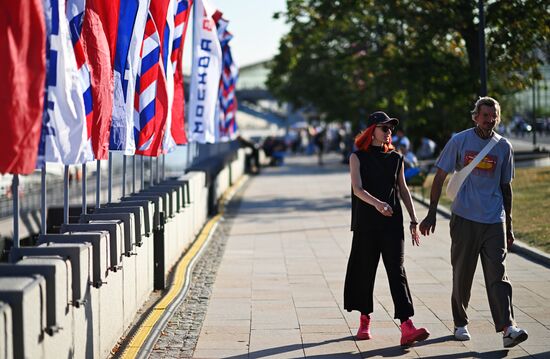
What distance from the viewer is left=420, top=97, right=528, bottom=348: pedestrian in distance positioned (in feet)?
31.1

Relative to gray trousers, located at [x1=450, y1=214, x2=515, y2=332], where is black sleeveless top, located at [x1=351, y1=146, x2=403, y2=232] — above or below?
above

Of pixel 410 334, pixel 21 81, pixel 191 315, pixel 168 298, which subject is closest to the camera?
pixel 21 81

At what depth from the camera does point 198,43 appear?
758 inches

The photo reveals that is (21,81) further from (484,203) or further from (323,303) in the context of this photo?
(323,303)

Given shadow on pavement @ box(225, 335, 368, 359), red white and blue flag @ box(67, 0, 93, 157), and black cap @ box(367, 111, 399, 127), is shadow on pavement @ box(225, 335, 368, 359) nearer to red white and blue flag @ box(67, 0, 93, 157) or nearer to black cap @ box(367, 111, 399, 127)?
black cap @ box(367, 111, 399, 127)

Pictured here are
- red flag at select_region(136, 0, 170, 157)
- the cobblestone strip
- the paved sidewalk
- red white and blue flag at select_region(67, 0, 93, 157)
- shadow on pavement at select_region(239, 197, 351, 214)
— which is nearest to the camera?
red white and blue flag at select_region(67, 0, 93, 157)

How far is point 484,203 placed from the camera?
952 cm

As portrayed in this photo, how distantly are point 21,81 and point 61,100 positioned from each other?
4.99ft

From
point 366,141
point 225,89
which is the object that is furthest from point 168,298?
point 225,89

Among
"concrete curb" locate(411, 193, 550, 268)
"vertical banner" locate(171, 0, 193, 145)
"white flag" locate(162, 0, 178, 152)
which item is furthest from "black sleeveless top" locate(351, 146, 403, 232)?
"concrete curb" locate(411, 193, 550, 268)

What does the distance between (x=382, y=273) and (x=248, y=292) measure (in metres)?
2.28

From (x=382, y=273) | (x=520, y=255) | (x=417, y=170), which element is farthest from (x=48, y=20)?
(x=417, y=170)

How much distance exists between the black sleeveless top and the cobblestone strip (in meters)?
1.79

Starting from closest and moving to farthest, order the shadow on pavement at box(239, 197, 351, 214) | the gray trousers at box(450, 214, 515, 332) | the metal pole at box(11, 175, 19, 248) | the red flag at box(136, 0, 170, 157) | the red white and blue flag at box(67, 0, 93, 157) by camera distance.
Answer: the metal pole at box(11, 175, 19, 248), the red white and blue flag at box(67, 0, 93, 157), the gray trousers at box(450, 214, 515, 332), the red flag at box(136, 0, 170, 157), the shadow on pavement at box(239, 197, 351, 214)
